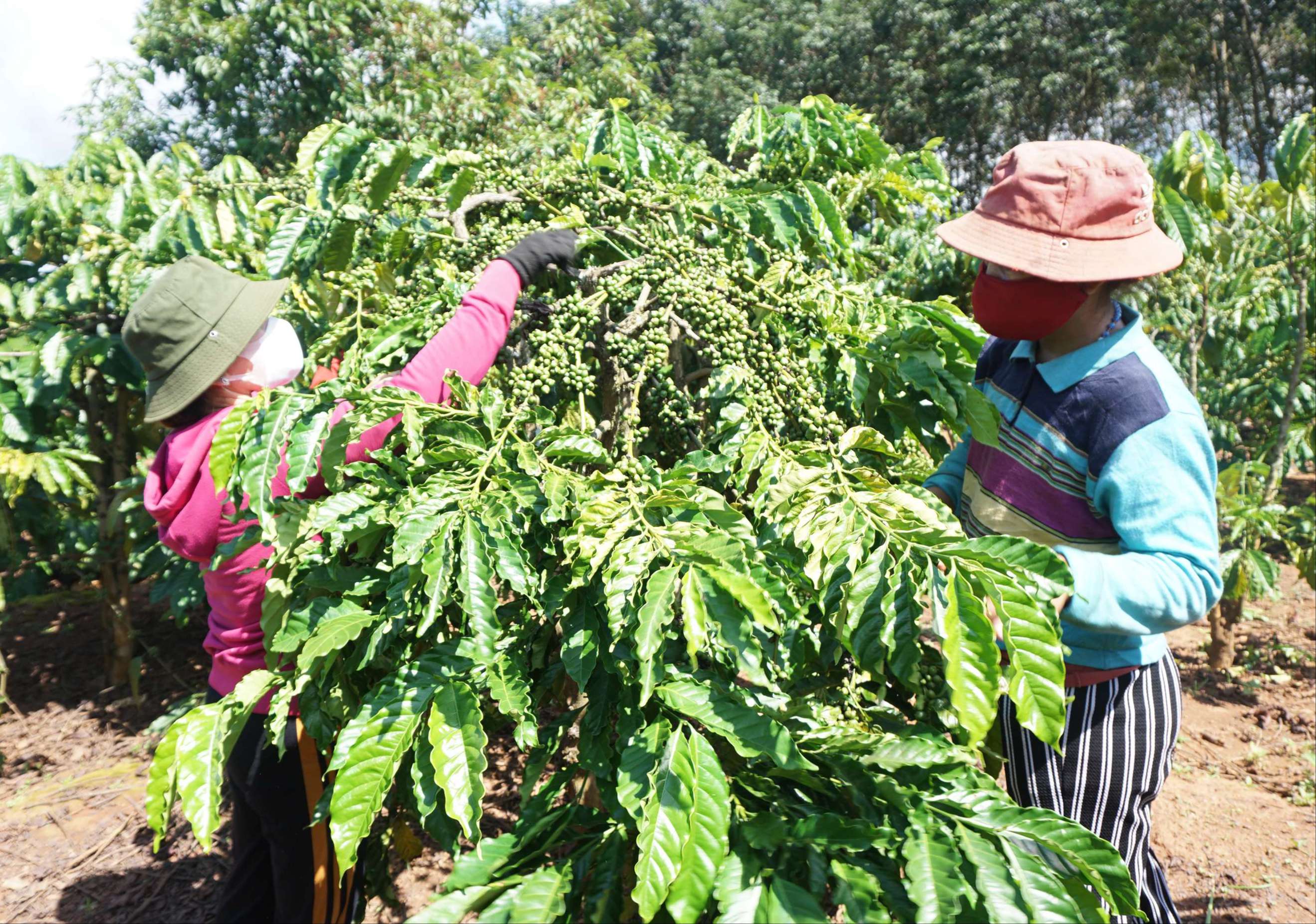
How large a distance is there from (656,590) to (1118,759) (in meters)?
0.98

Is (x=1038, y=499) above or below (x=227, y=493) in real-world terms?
below

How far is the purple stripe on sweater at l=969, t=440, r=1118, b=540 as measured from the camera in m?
1.42

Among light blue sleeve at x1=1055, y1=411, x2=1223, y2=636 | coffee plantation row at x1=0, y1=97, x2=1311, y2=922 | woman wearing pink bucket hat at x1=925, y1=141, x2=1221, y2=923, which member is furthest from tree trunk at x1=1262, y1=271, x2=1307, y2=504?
light blue sleeve at x1=1055, y1=411, x2=1223, y2=636

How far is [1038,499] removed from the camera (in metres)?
1.47

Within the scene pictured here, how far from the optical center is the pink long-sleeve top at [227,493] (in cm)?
159

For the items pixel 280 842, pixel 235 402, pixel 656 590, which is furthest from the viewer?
pixel 280 842

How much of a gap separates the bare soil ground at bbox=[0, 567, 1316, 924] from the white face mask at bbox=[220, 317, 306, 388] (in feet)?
3.73

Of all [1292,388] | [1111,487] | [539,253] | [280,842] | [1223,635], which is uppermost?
[539,253]

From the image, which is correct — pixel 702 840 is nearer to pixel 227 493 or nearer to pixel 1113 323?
pixel 1113 323

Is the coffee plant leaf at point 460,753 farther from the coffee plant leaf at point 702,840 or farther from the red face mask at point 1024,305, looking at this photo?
the red face mask at point 1024,305

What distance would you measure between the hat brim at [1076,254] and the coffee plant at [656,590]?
0.23m

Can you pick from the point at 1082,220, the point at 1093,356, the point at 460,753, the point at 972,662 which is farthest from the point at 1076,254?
the point at 460,753

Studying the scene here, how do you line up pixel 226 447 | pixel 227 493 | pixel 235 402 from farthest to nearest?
pixel 235 402 < pixel 227 493 < pixel 226 447

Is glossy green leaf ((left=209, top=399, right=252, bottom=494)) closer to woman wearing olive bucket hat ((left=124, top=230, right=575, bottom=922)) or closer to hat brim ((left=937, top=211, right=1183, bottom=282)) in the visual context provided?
woman wearing olive bucket hat ((left=124, top=230, right=575, bottom=922))
